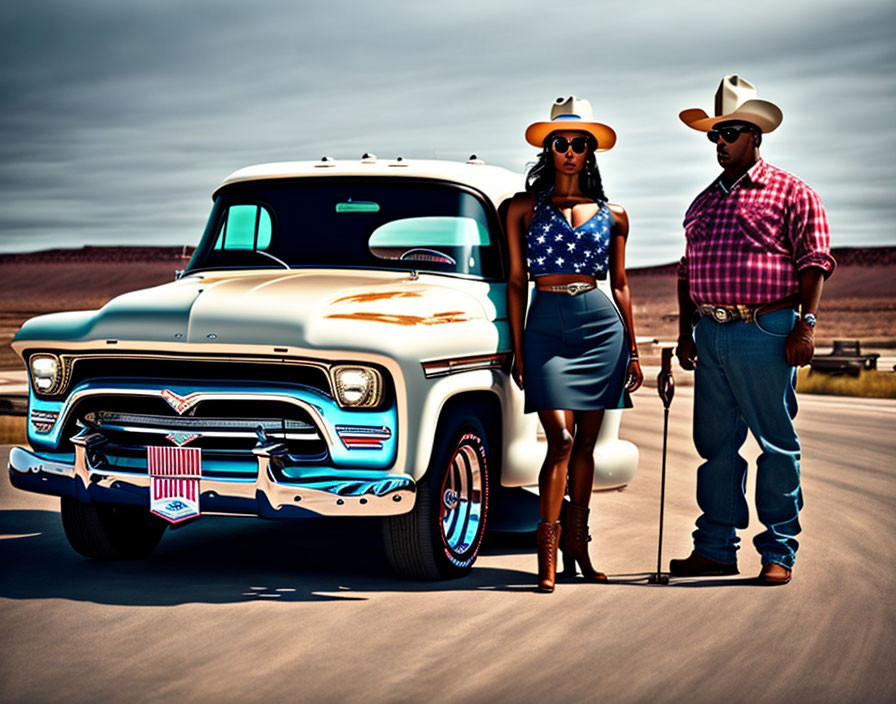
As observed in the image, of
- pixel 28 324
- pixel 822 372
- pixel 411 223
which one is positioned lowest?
pixel 822 372

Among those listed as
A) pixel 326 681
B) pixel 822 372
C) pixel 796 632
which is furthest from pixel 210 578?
pixel 822 372

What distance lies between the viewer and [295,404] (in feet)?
19.5

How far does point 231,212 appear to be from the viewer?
7.85 metres

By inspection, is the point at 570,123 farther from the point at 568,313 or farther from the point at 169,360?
the point at 169,360

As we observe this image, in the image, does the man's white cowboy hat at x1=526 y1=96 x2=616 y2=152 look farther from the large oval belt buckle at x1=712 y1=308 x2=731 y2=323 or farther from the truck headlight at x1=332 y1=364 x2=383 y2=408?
the truck headlight at x1=332 y1=364 x2=383 y2=408

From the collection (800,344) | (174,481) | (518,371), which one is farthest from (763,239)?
(174,481)

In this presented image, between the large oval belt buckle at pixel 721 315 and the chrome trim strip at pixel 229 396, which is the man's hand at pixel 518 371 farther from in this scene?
the chrome trim strip at pixel 229 396

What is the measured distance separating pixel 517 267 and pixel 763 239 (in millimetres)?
1247

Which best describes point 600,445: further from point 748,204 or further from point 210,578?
point 210,578

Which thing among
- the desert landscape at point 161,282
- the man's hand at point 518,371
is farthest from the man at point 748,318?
the desert landscape at point 161,282

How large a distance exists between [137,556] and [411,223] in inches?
96.1

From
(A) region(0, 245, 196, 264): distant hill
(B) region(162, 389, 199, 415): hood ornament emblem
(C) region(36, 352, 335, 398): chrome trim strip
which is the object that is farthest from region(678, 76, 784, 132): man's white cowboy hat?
(A) region(0, 245, 196, 264): distant hill

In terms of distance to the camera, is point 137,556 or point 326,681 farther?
point 137,556

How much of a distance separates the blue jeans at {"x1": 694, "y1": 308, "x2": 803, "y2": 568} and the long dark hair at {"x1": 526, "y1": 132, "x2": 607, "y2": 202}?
35.6 inches
